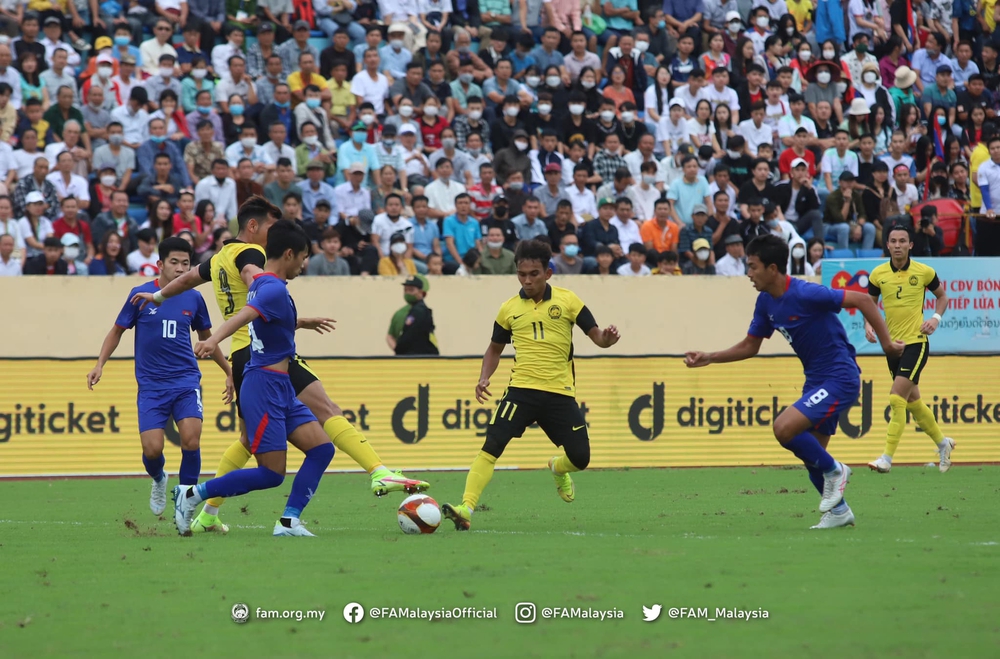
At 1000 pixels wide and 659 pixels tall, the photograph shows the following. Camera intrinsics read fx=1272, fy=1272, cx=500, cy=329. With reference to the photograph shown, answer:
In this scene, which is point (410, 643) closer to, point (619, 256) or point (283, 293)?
point (283, 293)

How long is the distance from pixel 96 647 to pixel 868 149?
19.2 meters

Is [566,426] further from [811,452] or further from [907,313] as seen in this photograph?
[907,313]

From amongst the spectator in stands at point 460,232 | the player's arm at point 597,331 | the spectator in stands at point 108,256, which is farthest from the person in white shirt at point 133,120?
the player's arm at point 597,331

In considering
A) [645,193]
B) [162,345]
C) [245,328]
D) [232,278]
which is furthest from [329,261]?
[232,278]

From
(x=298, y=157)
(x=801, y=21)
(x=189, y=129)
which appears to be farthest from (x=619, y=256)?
(x=801, y=21)

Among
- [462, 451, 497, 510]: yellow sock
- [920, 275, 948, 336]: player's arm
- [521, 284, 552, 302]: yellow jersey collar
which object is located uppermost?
[521, 284, 552, 302]: yellow jersey collar

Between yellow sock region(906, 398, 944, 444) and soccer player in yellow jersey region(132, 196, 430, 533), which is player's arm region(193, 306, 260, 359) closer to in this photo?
soccer player in yellow jersey region(132, 196, 430, 533)

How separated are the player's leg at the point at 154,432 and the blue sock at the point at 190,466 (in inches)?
8.6

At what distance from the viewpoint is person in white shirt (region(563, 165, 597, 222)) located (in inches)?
817

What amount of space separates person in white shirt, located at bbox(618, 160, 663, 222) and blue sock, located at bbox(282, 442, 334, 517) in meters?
12.4

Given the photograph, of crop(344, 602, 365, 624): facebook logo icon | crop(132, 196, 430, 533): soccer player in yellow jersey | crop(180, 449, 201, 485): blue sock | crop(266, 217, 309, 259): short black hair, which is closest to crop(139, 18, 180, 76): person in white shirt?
crop(180, 449, 201, 485): blue sock

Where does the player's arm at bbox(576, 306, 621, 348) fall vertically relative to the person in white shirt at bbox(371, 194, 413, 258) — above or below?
above

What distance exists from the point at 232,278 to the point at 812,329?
14.7 ft

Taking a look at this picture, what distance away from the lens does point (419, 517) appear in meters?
9.41
